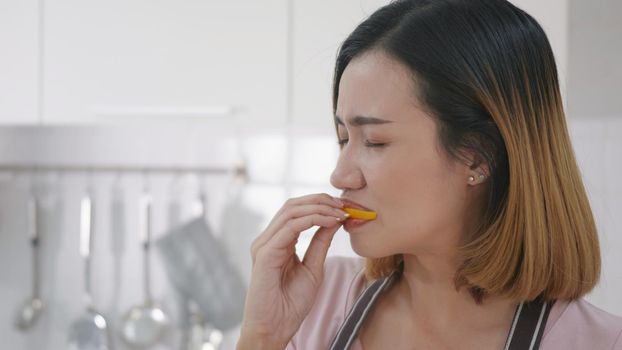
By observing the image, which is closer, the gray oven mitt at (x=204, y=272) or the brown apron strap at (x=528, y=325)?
the brown apron strap at (x=528, y=325)

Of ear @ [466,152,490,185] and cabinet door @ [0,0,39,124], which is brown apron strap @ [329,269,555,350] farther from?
cabinet door @ [0,0,39,124]

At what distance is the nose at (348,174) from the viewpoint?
40.3 inches

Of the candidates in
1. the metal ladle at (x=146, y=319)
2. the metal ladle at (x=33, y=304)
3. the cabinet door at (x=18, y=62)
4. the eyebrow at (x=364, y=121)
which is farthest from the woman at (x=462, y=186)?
the metal ladle at (x=33, y=304)

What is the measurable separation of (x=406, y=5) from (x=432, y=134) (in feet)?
0.61

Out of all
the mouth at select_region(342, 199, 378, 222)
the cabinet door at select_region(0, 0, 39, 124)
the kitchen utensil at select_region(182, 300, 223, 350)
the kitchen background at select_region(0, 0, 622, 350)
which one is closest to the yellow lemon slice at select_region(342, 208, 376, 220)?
the mouth at select_region(342, 199, 378, 222)

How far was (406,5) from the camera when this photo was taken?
1073 millimetres

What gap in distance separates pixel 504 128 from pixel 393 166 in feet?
0.46

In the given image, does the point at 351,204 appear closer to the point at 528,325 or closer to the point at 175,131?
the point at 528,325

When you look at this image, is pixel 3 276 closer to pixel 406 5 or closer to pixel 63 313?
pixel 63 313

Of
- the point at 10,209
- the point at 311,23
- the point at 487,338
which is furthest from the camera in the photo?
the point at 10,209

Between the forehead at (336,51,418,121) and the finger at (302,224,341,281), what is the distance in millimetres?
194

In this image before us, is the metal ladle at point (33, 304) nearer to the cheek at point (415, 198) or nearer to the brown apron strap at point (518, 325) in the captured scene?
the brown apron strap at point (518, 325)

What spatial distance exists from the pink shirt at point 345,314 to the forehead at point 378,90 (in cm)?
32

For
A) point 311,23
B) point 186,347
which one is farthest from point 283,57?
point 186,347
